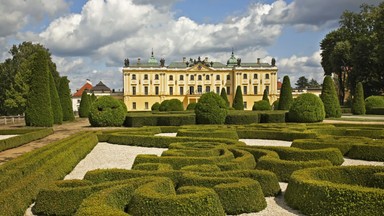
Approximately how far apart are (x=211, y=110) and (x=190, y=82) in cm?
4384

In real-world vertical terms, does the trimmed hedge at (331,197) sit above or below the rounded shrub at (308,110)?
below

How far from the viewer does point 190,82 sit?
6316cm

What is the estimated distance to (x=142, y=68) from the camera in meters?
62.2

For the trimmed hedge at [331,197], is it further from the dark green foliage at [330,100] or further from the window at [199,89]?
the window at [199,89]

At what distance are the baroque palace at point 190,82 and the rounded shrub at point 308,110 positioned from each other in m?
42.9

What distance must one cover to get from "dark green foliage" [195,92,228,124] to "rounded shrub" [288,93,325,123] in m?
3.76

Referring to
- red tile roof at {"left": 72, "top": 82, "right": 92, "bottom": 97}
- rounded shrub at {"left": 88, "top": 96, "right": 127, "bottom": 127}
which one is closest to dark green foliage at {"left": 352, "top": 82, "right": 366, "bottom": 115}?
rounded shrub at {"left": 88, "top": 96, "right": 127, "bottom": 127}

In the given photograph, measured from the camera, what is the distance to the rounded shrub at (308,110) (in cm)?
1923

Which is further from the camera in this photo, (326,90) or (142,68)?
(142,68)

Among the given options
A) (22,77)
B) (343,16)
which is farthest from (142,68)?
(343,16)

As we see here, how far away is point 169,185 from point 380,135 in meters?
10.4

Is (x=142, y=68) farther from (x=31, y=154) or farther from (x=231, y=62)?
(x=31, y=154)

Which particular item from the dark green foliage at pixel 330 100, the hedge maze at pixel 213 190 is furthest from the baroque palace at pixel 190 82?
the hedge maze at pixel 213 190

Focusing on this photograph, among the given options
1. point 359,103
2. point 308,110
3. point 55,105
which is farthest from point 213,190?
point 359,103
